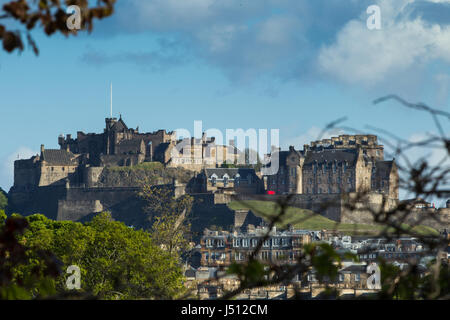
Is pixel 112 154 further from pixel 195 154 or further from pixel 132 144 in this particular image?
pixel 195 154

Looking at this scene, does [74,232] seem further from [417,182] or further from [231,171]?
[231,171]

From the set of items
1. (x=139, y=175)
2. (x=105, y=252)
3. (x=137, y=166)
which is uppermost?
(x=137, y=166)

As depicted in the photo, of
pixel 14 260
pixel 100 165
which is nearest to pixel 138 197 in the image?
pixel 100 165

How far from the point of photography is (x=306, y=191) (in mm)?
123938

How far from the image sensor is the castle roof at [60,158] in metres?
137

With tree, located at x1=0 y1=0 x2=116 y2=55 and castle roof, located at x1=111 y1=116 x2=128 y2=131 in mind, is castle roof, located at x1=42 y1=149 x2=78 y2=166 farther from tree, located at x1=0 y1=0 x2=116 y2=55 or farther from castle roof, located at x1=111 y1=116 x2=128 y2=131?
tree, located at x1=0 y1=0 x2=116 y2=55

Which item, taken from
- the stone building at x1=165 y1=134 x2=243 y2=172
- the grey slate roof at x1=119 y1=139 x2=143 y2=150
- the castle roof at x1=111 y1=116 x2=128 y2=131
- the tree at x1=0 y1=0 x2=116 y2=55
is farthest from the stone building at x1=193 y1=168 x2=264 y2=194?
the tree at x1=0 y1=0 x2=116 y2=55

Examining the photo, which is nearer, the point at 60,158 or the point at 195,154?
the point at 195,154

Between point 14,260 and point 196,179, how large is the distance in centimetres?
12099

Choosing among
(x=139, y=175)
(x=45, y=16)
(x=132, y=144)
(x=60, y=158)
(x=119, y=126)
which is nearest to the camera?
(x=45, y=16)

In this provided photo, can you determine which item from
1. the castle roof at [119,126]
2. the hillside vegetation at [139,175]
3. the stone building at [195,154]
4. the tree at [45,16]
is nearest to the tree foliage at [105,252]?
the tree at [45,16]

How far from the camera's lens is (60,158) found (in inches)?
5404

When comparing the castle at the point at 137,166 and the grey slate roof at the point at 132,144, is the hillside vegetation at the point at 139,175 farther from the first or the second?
the grey slate roof at the point at 132,144

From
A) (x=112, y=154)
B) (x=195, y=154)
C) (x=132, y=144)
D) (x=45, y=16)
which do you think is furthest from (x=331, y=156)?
(x=45, y=16)
